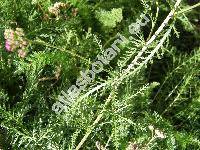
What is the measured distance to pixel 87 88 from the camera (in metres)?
2.23

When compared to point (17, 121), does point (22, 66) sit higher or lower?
higher

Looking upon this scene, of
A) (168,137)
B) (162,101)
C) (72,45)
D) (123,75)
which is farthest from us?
(162,101)

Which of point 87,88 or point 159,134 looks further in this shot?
point 87,88

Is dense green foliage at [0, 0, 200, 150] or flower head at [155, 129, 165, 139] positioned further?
dense green foliage at [0, 0, 200, 150]

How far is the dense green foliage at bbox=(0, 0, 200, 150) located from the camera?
6.44ft

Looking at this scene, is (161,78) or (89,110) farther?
(161,78)

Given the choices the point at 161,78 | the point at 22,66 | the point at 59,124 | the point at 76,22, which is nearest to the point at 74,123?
the point at 59,124

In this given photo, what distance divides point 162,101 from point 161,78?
0.63 feet

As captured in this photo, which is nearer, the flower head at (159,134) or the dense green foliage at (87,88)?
the flower head at (159,134)

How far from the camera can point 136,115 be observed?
95.0 inches

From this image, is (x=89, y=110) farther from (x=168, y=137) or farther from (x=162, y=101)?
(x=162, y=101)

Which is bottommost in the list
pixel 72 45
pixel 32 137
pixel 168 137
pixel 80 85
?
pixel 168 137

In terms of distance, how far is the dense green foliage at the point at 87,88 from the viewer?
1.96 metres

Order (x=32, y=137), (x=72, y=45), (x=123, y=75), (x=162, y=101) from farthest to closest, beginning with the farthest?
(x=162, y=101)
(x=72, y=45)
(x=32, y=137)
(x=123, y=75)
